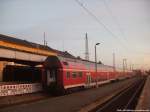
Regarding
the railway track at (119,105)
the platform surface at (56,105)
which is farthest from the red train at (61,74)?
the railway track at (119,105)

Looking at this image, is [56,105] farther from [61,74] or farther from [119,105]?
[61,74]

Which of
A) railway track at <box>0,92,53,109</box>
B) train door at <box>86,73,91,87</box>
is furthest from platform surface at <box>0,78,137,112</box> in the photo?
train door at <box>86,73,91,87</box>

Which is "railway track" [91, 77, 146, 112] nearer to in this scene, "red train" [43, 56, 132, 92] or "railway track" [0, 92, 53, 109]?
"red train" [43, 56, 132, 92]

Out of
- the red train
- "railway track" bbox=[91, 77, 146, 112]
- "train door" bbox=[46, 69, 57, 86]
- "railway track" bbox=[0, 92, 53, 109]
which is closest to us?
"railway track" bbox=[91, 77, 146, 112]

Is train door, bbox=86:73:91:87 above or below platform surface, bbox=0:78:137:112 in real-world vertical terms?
above

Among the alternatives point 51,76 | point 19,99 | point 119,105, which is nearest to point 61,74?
point 51,76

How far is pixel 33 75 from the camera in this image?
158 feet

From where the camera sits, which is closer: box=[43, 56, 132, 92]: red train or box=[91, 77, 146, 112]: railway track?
box=[91, 77, 146, 112]: railway track

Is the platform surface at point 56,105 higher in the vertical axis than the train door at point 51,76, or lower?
lower

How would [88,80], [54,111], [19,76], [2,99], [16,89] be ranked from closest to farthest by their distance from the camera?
[54,111] → [2,99] → [16,89] → [88,80] → [19,76]

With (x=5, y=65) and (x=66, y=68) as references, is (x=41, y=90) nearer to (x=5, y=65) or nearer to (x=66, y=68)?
(x=66, y=68)

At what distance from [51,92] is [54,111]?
14.3m

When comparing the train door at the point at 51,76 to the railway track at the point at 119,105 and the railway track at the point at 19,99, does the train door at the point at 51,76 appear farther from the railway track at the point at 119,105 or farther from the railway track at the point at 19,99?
the railway track at the point at 119,105

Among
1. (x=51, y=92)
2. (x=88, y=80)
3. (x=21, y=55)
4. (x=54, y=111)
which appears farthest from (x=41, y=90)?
(x=54, y=111)
